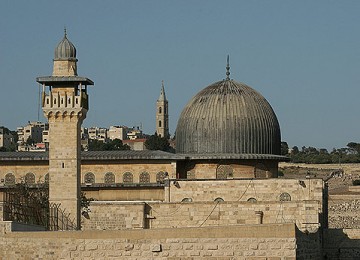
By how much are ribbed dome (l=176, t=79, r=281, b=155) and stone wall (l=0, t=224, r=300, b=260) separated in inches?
644

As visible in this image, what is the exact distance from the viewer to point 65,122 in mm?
32938

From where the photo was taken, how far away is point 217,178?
39.7m

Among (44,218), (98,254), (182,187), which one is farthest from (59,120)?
(98,254)

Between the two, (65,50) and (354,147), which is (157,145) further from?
(65,50)

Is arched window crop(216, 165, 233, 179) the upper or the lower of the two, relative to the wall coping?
upper

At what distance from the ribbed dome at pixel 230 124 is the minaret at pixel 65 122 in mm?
7727

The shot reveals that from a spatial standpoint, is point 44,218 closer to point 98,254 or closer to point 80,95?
point 80,95

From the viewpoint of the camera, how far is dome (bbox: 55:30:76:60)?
33.7 m

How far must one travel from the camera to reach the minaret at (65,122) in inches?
1273

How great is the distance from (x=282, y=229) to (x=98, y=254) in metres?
4.27

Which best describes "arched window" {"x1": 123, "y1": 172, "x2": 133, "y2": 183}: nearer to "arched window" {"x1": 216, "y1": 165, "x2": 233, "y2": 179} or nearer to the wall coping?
"arched window" {"x1": 216, "y1": 165, "x2": 233, "y2": 179}

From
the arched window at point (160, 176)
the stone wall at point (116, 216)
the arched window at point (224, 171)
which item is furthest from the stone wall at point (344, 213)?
the stone wall at point (116, 216)

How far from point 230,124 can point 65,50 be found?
872cm

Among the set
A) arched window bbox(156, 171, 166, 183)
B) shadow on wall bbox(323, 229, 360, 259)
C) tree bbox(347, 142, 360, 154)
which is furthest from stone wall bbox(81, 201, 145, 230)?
tree bbox(347, 142, 360, 154)
